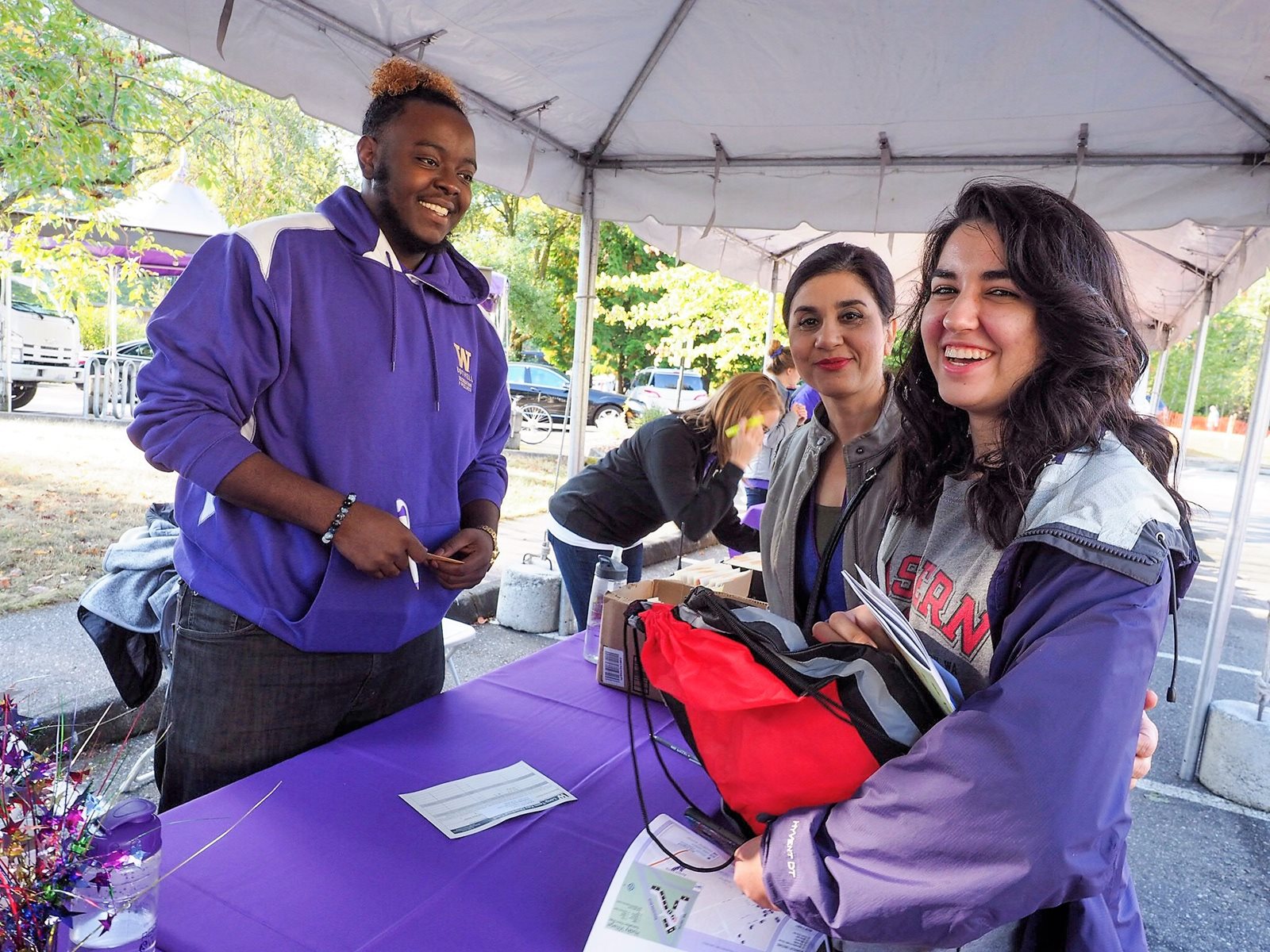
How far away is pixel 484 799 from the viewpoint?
146cm

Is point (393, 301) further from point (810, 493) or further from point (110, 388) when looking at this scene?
point (110, 388)

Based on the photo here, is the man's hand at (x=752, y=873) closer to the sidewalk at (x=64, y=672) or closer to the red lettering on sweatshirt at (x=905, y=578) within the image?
the red lettering on sweatshirt at (x=905, y=578)

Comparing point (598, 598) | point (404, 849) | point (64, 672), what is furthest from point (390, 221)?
point (64, 672)

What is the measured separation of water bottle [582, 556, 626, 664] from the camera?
232 cm

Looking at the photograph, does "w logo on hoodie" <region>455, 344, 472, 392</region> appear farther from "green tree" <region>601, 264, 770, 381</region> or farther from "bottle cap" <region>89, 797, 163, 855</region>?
"green tree" <region>601, 264, 770, 381</region>

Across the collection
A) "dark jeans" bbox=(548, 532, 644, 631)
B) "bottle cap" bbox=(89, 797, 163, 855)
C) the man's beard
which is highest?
the man's beard

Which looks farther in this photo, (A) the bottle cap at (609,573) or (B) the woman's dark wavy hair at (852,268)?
Result: (A) the bottle cap at (609,573)

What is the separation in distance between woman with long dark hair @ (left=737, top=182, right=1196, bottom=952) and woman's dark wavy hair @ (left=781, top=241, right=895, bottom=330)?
0.87 metres

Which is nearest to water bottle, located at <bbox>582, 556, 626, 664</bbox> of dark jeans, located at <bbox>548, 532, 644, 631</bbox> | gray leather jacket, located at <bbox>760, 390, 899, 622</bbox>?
gray leather jacket, located at <bbox>760, 390, 899, 622</bbox>

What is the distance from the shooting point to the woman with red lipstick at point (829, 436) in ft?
6.45

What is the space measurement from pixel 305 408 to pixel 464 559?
483 millimetres

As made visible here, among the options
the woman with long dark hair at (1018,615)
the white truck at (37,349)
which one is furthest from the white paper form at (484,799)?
the white truck at (37,349)

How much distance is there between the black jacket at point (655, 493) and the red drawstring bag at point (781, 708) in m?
2.38

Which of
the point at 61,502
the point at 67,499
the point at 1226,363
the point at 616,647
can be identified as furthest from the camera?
the point at 1226,363
